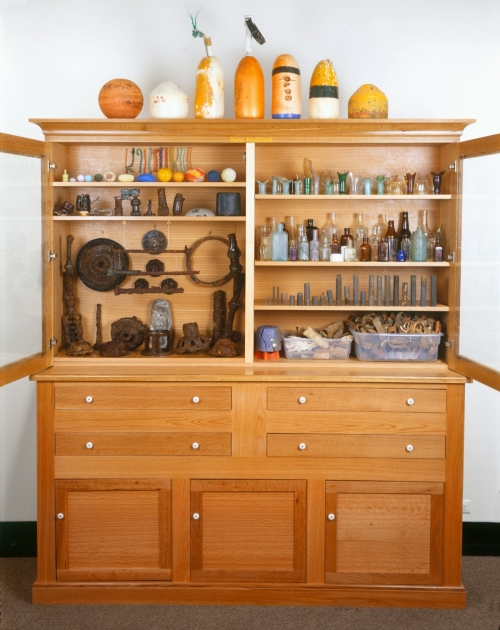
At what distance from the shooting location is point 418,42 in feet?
12.6

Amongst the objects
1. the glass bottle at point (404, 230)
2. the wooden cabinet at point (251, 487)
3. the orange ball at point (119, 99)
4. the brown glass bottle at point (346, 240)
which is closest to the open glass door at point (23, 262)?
the wooden cabinet at point (251, 487)

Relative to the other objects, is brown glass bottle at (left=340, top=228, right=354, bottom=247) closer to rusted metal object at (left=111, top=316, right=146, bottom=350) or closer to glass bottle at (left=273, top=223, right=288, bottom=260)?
glass bottle at (left=273, top=223, right=288, bottom=260)

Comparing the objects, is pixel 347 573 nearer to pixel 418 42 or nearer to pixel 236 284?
pixel 236 284

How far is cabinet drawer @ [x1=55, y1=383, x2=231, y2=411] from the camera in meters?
3.38

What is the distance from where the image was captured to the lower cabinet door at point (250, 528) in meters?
3.38

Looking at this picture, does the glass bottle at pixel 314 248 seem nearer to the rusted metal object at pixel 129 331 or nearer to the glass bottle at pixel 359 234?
the glass bottle at pixel 359 234

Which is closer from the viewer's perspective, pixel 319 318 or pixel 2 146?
pixel 2 146

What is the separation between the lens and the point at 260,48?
3.85m

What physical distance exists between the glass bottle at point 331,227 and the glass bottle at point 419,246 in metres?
0.38

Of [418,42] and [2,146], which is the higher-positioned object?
[418,42]

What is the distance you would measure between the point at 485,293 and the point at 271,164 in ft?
4.05

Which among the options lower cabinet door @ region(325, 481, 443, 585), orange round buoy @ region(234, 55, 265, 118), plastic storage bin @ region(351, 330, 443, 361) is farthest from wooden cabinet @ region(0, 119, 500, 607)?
orange round buoy @ region(234, 55, 265, 118)

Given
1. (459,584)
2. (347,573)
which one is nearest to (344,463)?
(347,573)

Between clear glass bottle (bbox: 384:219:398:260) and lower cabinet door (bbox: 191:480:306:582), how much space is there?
117 cm
